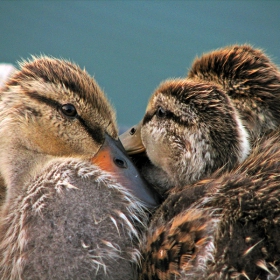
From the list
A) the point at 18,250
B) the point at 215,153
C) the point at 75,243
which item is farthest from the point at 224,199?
the point at 18,250

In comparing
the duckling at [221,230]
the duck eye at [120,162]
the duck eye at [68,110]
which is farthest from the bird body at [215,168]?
the duck eye at [68,110]

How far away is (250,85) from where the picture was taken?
1470mm

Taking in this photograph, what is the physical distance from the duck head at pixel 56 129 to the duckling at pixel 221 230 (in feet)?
0.60

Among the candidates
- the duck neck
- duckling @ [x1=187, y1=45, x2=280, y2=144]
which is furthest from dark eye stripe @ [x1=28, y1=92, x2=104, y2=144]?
duckling @ [x1=187, y1=45, x2=280, y2=144]

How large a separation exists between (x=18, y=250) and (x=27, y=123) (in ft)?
1.22

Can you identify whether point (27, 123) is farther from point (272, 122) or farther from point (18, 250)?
point (272, 122)

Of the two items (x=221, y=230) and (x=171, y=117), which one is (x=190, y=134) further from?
(x=221, y=230)

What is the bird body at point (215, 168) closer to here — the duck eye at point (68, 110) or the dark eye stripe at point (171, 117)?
the dark eye stripe at point (171, 117)

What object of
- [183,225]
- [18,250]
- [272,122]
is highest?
[272,122]

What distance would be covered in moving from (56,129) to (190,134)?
0.39m

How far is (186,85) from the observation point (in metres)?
1.42

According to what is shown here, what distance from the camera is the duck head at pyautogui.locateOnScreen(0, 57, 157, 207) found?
1.36m

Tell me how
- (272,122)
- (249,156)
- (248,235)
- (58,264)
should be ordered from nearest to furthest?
(248,235) < (58,264) < (249,156) < (272,122)

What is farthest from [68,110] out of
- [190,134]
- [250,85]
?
[250,85]
